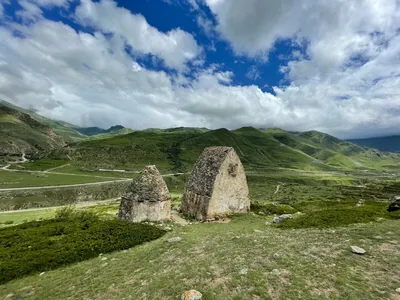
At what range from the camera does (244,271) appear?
12.1m

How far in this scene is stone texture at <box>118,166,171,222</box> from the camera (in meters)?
29.0

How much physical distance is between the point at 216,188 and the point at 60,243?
1844 cm

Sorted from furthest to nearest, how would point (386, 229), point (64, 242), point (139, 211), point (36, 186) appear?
point (36, 186) < point (139, 211) < point (64, 242) < point (386, 229)

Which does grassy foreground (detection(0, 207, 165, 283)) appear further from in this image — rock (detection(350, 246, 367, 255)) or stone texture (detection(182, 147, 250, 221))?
rock (detection(350, 246, 367, 255))

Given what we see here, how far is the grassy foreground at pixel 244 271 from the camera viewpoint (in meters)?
10.3

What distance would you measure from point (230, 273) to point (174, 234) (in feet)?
38.1

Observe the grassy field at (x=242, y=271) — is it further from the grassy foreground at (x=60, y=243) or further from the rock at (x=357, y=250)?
the grassy foreground at (x=60, y=243)

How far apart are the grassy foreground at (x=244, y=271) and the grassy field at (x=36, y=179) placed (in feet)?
368

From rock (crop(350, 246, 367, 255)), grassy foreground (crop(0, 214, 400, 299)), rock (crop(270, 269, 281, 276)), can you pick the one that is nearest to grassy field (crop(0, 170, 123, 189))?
grassy foreground (crop(0, 214, 400, 299))

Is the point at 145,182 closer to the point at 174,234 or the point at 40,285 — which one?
the point at 174,234

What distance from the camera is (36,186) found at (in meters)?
104

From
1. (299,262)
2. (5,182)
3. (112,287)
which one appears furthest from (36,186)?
(299,262)

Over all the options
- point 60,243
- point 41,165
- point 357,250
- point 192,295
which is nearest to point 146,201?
point 60,243

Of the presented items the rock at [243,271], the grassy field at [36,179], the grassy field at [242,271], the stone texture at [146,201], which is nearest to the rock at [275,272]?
the grassy field at [242,271]
